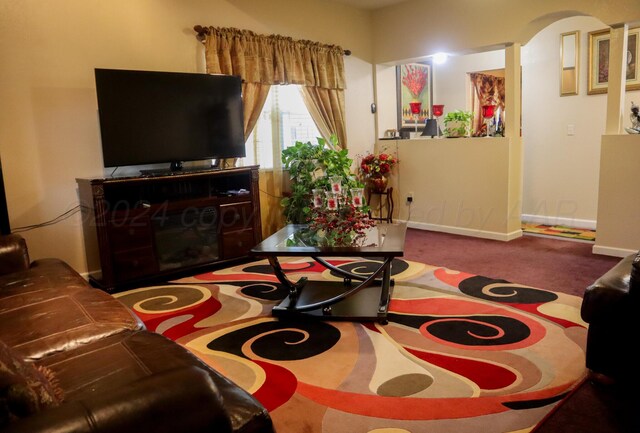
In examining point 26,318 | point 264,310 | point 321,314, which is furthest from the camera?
point 264,310

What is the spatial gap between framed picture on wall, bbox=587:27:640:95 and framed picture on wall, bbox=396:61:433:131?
2.03m

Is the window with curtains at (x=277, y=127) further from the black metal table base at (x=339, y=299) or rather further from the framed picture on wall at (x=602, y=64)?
the framed picture on wall at (x=602, y=64)

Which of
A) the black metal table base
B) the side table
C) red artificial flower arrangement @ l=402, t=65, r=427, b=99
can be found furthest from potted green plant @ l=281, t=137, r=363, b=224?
red artificial flower arrangement @ l=402, t=65, r=427, b=99

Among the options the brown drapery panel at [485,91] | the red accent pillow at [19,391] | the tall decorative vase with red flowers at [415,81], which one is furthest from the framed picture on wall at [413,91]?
the red accent pillow at [19,391]

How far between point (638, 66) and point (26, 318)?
18.9ft

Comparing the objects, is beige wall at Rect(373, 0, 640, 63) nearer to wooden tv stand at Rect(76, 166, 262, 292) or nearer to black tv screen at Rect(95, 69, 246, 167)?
black tv screen at Rect(95, 69, 246, 167)

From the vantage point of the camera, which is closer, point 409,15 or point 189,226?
point 189,226

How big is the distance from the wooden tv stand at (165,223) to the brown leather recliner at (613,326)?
8.73 feet

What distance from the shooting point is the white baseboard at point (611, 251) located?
4242 millimetres

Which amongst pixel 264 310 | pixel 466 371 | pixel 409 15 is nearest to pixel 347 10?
pixel 409 15

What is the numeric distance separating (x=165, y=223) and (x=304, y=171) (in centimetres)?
164

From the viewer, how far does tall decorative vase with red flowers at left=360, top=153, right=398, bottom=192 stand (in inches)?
230

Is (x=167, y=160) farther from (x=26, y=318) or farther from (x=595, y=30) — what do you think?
(x=595, y=30)

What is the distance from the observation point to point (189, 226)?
4.23 m
